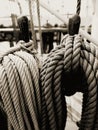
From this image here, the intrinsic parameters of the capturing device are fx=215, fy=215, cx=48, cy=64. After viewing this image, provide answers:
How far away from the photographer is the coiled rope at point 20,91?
23.9 inches

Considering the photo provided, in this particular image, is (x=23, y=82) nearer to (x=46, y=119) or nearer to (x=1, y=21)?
(x=46, y=119)

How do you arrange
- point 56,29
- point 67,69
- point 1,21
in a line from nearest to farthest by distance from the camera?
point 67,69
point 56,29
point 1,21

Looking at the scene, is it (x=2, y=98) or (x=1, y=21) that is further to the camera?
(x=1, y=21)

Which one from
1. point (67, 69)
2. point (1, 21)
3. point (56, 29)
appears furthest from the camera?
point (1, 21)

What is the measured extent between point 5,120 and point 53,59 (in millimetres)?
252

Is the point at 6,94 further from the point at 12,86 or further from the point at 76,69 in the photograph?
the point at 76,69

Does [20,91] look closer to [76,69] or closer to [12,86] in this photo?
[12,86]

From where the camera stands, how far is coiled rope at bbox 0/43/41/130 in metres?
0.61

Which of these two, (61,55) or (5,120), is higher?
(61,55)

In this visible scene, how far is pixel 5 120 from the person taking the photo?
0.67m

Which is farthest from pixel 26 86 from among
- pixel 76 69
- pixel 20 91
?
pixel 76 69

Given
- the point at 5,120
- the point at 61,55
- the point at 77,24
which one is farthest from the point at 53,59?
the point at 5,120

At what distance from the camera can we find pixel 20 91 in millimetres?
619

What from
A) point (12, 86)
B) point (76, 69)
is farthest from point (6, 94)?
point (76, 69)
